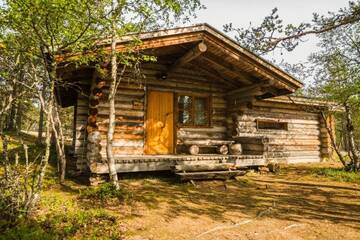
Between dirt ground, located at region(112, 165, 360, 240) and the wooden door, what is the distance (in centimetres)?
216

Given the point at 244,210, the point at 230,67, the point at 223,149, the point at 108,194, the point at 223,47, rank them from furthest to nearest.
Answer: the point at 223,149
the point at 230,67
the point at 223,47
the point at 108,194
the point at 244,210

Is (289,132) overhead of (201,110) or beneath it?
beneath

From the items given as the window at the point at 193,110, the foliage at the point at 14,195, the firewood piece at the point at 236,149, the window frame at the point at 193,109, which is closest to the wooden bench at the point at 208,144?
the firewood piece at the point at 236,149

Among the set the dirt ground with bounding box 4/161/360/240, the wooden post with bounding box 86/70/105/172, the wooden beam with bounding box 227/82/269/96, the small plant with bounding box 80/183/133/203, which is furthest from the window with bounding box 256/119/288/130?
the small plant with bounding box 80/183/133/203

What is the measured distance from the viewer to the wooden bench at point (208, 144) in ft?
34.8

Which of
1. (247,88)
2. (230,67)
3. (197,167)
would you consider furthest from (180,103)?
(197,167)

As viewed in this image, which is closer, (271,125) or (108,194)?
(108,194)

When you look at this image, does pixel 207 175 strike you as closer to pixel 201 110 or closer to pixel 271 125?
pixel 201 110

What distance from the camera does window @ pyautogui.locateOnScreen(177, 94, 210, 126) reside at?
11.6 m

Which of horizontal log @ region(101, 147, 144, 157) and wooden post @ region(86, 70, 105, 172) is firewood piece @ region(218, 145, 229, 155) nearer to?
horizontal log @ region(101, 147, 144, 157)

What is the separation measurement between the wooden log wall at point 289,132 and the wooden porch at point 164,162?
117 inches

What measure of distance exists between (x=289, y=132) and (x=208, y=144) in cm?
645

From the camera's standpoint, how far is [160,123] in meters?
10.9

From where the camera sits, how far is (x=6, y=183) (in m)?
4.99
